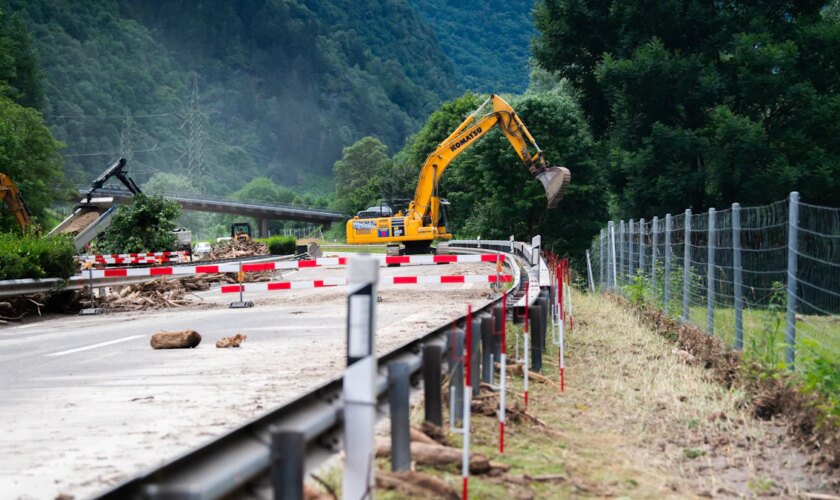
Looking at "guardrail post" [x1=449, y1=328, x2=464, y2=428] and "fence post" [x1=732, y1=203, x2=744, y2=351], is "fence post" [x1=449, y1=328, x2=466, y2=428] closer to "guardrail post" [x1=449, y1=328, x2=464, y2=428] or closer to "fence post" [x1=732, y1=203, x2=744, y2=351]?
"guardrail post" [x1=449, y1=328, x2=464, y2=428]

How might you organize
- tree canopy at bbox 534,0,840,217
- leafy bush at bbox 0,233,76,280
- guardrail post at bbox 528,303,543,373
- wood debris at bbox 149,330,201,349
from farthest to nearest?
tree canopy at bbox 534,0,840,217
leafy bush at bbox 0,233,76,280
wood debris at bbox 149,330,201,349
guardrail post at bbox 528,303,543,373

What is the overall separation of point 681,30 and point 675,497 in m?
38.5

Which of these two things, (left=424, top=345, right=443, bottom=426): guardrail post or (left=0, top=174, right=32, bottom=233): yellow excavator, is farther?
(left=0, top=174, right=32, bottom=233): yellow excavator

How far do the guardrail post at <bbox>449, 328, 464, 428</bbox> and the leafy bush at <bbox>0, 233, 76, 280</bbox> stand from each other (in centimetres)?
1384

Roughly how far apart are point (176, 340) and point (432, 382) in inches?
292

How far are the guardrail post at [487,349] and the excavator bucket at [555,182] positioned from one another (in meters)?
24.8

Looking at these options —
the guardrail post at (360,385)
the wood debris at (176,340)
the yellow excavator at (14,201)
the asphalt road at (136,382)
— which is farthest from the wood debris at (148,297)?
the guardrail post at (360,385)

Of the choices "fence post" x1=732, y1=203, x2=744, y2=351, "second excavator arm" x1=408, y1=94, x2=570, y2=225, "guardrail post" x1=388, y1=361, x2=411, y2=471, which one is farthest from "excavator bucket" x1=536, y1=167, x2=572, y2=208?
"guardrail post" x1=388, y1=361, x2=411, y2=471

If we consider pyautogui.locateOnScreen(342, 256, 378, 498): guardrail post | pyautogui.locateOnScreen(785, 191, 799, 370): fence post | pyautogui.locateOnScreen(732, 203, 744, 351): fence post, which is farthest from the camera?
pyautogui.locateOnScreen(732, 203, 744, 351): fence post

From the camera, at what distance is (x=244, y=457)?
3.66 metres

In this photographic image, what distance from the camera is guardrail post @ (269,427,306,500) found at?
3.34 m

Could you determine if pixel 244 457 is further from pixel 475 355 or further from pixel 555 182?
pixel 555 182

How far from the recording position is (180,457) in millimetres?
3521

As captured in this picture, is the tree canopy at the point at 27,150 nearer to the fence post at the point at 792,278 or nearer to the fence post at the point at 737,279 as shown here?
the fence post at the point at 737,279
